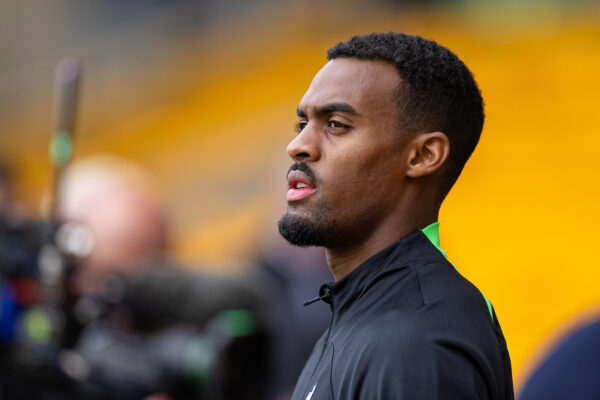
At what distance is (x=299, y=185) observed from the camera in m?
1.79

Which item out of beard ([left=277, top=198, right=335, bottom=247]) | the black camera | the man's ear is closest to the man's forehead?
the man's ear

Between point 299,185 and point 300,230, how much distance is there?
3.7 inches

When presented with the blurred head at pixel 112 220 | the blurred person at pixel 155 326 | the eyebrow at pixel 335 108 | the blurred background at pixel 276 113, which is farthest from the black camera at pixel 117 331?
the eyebrow at pixel 335 108

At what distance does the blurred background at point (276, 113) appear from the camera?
7.55m

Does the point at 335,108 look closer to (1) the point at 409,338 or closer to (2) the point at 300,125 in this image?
(2) the point at 300,125

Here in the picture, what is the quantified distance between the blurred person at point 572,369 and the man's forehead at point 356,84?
572 millimetres

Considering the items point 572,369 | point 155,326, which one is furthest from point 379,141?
point 155,326

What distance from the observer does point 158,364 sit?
3.57 meters

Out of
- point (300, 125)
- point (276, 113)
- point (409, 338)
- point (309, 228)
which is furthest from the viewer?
point (276, 113)

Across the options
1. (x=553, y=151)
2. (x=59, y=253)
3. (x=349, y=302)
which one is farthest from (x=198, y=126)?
(x=349, y=302)

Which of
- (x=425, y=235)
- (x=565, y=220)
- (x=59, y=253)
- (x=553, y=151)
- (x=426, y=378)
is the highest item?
(x=553, y=151)

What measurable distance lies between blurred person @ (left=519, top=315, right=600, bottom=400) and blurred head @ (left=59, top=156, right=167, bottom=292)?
2799 millimetres

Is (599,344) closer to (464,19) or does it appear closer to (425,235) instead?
(425,235)

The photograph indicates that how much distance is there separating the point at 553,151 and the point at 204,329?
5.52 m
